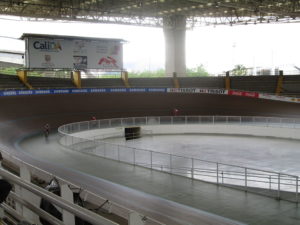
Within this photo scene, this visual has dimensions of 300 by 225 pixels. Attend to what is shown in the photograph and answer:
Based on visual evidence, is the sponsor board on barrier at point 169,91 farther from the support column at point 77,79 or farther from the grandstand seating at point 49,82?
the grandstand seating at point 49,82

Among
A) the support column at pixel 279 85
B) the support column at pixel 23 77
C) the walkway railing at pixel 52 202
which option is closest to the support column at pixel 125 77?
the support column at pixel 23 77

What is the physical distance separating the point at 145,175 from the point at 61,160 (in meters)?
6.27

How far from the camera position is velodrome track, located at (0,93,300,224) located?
109 feet

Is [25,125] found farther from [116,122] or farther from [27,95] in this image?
[116,122]

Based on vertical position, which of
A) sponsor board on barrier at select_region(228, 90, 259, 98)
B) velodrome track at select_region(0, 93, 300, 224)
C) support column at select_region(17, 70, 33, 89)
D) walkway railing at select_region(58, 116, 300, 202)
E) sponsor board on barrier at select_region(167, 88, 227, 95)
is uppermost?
support column at select_region(17, 70, 33, 89)

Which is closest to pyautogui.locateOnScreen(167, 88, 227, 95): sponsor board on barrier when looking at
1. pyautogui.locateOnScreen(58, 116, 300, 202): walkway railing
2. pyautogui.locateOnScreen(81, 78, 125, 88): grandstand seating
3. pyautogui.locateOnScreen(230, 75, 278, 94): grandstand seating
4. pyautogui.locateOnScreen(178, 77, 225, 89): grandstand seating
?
pyautogui.locateOnScreen(178, 77, 225, 89): grandstand seating

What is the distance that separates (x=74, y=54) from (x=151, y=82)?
9.66 meters

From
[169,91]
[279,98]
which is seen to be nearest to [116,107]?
[169,91]

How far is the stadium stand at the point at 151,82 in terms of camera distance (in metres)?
44.7

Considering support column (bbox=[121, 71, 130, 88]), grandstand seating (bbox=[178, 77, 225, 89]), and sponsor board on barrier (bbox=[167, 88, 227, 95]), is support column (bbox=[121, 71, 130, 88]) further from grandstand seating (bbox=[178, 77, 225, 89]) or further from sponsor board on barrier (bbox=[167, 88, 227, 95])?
grandstand seating (bbox=[178, 77, 225, 89])

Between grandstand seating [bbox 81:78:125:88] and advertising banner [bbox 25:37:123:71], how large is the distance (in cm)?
131

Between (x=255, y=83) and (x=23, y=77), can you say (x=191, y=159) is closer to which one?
(x=23, y=77)

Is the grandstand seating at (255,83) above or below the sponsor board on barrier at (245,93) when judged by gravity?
above

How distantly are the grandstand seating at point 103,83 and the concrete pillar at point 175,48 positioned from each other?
23.8 feet
